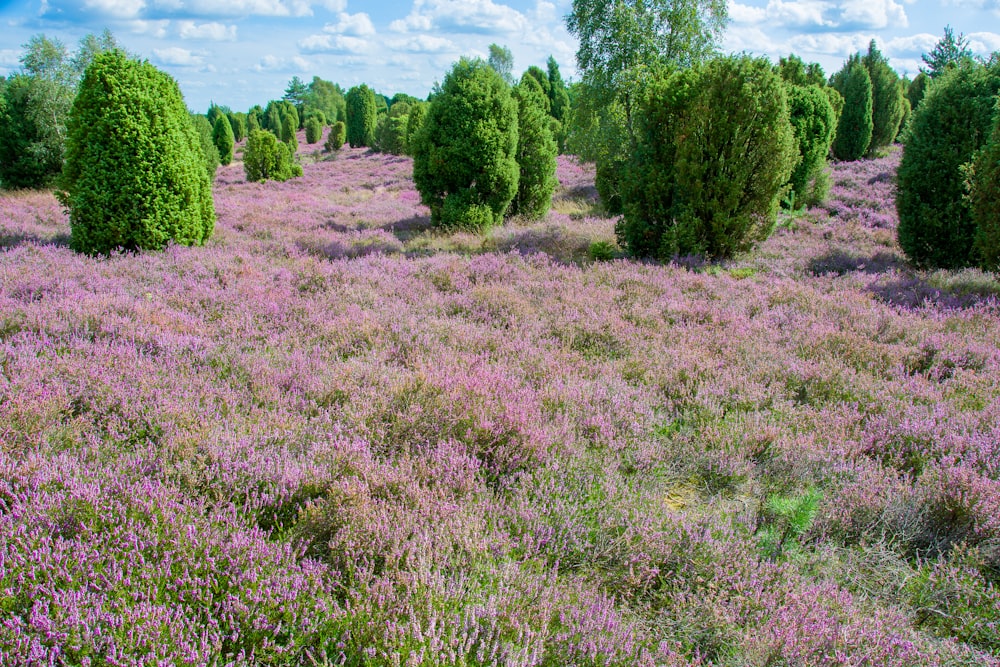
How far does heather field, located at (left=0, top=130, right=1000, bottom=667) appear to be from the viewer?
217 cm

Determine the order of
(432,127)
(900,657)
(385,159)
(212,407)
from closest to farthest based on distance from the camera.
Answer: (900,657) → (212,407) → (432,127) → (385,159)

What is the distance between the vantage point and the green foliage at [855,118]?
914 inches

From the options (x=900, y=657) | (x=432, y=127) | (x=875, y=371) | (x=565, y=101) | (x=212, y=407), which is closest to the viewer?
(x=900, y=657)

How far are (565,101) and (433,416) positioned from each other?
149 feet

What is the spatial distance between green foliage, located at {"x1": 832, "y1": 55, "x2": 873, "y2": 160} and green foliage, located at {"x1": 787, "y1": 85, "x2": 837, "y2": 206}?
356 inches

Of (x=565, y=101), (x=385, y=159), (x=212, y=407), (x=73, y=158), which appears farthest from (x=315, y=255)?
(x=565, y=101)

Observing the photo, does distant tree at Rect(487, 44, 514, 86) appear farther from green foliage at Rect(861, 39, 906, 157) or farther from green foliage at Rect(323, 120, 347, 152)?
green foliage at Rect(861, 39, 906, 157)

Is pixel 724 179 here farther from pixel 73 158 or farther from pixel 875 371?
pixel 73 158

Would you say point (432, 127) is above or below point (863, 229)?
above

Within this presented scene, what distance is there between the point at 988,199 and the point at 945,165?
188 centimetres

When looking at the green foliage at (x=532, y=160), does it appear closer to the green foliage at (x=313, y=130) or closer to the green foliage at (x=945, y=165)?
the green foliage at (x=945, y=165)

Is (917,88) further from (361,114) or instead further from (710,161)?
(361,114)

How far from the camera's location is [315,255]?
31.1ft

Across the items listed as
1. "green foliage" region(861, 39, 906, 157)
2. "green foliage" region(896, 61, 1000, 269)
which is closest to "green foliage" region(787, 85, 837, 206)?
"green foliage" region(896, 61, 1000, 269)
